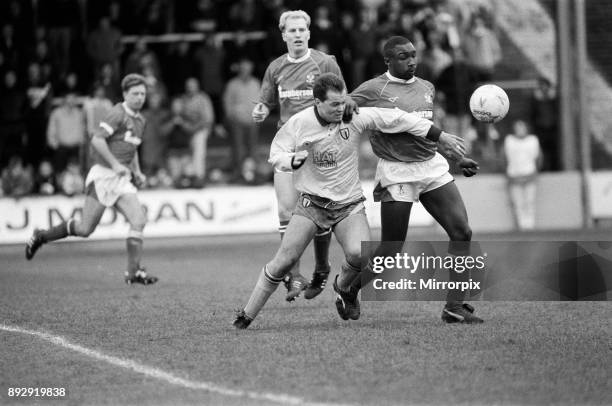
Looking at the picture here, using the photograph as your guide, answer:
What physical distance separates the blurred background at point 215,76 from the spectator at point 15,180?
0.08ft

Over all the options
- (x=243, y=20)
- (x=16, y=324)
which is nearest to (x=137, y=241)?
(x=16, y=324)

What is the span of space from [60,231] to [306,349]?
6267mm

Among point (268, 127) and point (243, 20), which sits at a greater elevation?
point (243, 20)

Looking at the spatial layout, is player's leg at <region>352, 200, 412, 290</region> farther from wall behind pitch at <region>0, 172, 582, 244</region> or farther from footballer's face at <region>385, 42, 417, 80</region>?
wall behind pitch at <region>0, 172, 582, 244</region>

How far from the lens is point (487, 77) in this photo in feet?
73.7

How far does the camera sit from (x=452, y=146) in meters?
8.94

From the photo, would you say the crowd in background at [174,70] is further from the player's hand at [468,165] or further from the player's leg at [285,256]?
the player's leg at [285,256]

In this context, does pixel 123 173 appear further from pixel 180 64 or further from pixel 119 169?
pixel 180 64

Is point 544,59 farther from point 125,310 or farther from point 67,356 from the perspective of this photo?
point 67,356

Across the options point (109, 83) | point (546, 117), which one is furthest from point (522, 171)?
point (109, 83)

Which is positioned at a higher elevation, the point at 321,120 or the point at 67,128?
the point at 321,120

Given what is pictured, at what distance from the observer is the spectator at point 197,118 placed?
2078 cm

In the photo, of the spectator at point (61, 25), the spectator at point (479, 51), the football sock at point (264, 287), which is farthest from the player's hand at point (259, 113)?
the spectator at point (479, 51)

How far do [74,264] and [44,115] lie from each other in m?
4.81
